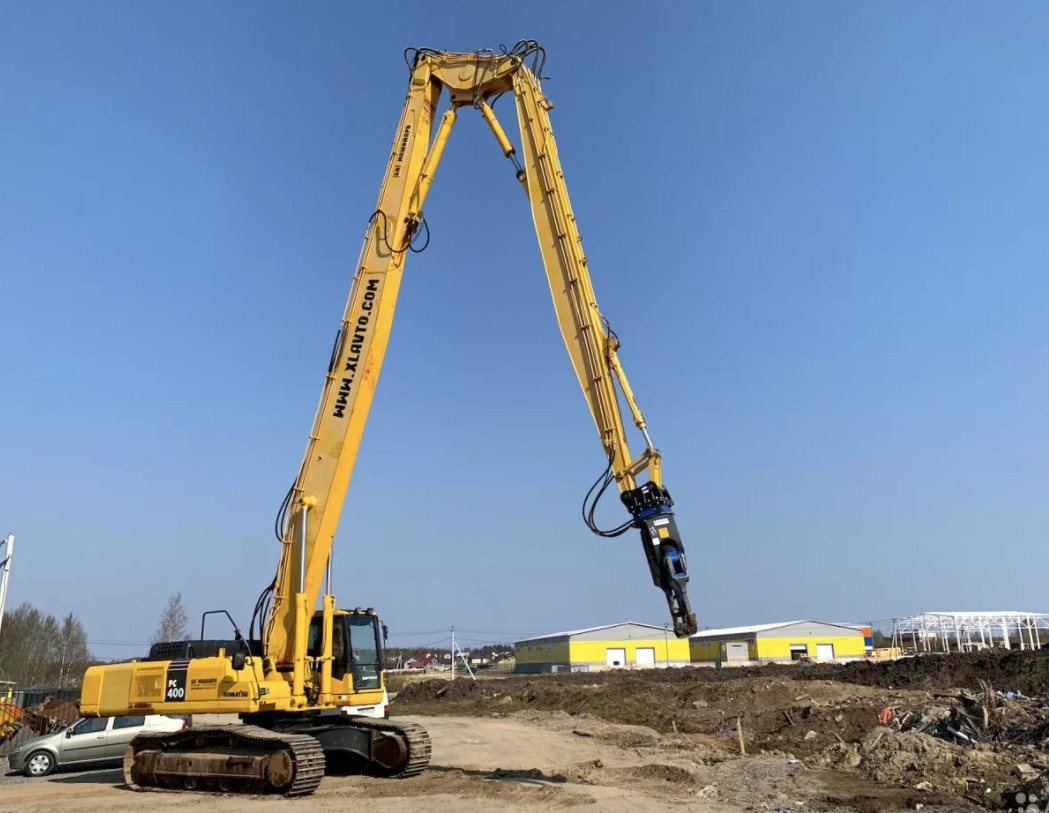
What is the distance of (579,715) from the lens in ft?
98.1

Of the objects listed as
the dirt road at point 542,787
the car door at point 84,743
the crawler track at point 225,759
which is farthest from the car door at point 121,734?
the crawler track at point 225,759

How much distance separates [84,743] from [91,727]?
1.09 feet

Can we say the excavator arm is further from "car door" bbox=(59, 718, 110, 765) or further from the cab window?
"car door" bbox=(59, 718, 110, 765)

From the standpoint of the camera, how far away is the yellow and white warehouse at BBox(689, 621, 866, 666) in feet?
219

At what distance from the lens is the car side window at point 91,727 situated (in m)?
17.0

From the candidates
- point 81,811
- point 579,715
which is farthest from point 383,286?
point 579,715

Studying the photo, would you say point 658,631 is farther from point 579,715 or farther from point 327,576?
point 327,576

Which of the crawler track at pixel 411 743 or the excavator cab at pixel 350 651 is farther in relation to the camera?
the crawler track at pixel 411 743

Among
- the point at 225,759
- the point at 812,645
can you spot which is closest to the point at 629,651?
the point at 812,645

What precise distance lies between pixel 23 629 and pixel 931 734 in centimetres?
6751

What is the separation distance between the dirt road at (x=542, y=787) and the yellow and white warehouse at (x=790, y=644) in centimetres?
5148

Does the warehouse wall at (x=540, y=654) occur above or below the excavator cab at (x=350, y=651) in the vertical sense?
below

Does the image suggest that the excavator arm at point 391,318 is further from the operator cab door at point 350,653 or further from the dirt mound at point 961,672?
the dirt mound at point 961,672

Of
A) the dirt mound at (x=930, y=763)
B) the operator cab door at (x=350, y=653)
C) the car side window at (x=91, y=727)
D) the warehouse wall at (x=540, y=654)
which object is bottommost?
the warehouse wall at (x=540, y=654)
